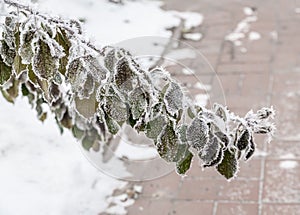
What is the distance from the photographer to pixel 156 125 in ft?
4.91

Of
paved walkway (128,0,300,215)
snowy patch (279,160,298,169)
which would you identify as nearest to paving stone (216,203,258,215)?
paved walkway (128,0,300,215)

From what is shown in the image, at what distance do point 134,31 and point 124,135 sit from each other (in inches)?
54.8

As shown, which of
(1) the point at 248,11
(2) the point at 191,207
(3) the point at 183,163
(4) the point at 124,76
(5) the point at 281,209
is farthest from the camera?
(1) the point at 248,11

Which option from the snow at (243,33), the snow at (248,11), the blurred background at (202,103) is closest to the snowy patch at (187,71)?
the blurred background at (202,103)

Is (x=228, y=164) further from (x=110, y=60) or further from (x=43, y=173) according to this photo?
(x=43, y=173)

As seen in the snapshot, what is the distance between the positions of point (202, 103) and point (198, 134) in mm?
2156

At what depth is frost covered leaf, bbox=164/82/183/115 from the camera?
1.48 m

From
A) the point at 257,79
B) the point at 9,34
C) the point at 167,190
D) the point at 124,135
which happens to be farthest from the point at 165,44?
the point at 9,34

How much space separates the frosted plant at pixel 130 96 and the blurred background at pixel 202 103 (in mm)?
452

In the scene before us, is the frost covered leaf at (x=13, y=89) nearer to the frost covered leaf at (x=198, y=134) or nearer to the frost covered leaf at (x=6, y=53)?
the frost covered leaf at (x=6, y=53)

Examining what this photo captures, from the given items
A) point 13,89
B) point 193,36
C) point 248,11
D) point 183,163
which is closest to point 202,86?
point 193,36

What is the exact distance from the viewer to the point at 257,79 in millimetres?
3793

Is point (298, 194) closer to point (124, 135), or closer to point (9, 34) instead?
point (124, 135)

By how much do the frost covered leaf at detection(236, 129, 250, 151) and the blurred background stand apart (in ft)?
2.33
